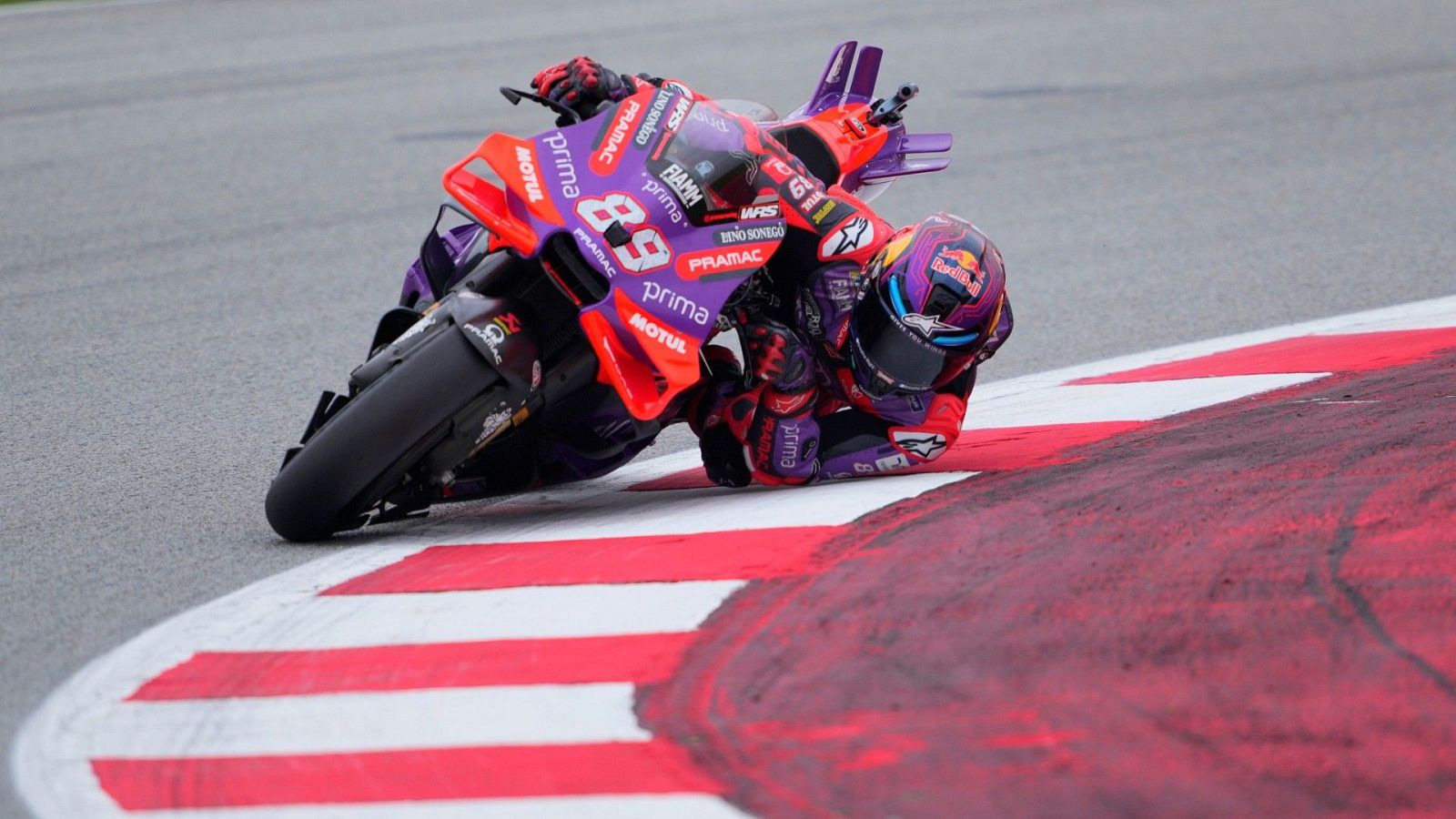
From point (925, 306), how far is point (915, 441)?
19.0 inches

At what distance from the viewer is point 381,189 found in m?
9.88

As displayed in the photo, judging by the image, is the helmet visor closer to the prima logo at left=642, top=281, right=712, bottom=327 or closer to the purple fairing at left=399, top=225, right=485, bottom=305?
the prima logo at left=642, top=281, right=712, bottom=327

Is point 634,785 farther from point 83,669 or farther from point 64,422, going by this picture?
point 64,422

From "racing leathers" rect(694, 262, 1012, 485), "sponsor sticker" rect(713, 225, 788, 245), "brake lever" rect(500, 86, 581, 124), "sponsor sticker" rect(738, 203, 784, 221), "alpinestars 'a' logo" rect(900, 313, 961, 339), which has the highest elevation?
"brake lever" rect(500, 86, 581, 124)

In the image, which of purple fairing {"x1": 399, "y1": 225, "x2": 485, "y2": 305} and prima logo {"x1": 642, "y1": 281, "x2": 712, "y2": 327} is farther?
purple fairing {"x1": 399, "y1": 225, "x2": 485, "y2": 305}

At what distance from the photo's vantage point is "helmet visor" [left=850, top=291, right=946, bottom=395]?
5.00 metres

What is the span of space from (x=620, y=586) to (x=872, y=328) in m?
1.29

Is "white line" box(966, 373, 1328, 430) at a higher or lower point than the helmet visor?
lower

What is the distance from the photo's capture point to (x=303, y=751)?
3.26 metres

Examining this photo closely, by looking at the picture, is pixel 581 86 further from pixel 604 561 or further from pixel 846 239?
pixel 604 561

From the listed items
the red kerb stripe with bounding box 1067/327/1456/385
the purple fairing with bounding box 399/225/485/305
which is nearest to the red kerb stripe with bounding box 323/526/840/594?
the purple fairing with bounding box 399/225/485/305

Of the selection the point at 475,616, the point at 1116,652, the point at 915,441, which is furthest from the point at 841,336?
the point at 1116,652

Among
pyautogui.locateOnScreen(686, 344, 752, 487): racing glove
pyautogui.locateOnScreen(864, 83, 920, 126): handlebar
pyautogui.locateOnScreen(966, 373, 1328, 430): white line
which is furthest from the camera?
pyautogui.locateOnScreen(966, 373, 1328, 430): white line

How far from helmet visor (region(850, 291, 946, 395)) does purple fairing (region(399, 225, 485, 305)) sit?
47.0 inches
